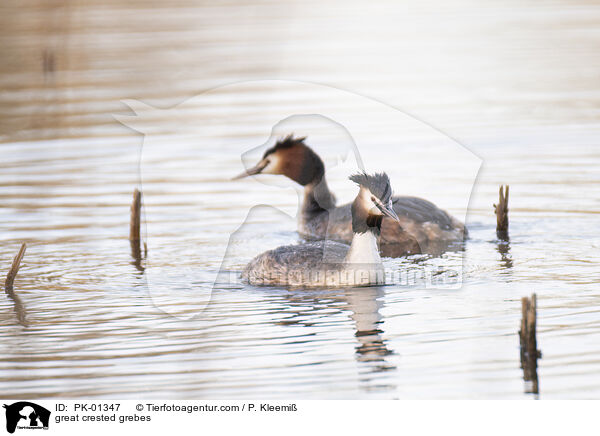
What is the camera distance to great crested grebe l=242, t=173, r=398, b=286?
8.58m

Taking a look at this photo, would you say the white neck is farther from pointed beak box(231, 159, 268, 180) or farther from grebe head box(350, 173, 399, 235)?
pointed beak box(231, 159, 268, 180)

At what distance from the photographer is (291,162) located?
10805mm

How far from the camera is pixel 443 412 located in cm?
592

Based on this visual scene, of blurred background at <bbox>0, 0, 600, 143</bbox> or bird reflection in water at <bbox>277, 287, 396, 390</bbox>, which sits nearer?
bird reflection in water at <bbox>277, 287, 396, 390</bbox>

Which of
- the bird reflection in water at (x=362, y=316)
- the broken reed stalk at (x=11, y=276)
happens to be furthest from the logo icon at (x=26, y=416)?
the broken reed stalk at (x=11, y=276)

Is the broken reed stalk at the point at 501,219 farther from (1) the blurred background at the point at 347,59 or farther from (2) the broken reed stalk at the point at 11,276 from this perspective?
(2) the broken reed stalk at the point at 11,276

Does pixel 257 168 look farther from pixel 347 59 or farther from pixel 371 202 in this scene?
pixel 347 59

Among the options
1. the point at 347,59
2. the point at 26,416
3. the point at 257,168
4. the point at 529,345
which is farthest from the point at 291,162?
the point at 347,59

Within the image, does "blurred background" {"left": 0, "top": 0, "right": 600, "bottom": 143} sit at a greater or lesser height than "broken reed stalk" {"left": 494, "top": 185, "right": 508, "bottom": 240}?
greater

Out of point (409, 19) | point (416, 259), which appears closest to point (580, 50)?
point (409, 19)

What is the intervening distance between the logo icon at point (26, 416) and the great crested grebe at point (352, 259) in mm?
3046

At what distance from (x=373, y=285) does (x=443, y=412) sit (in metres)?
2.85

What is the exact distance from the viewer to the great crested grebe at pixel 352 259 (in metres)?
8.58

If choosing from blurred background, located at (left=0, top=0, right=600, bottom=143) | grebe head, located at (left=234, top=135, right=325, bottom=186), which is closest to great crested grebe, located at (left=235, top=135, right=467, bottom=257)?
grebe head, located at (left=234, top=135, right=325, bottom=186)
